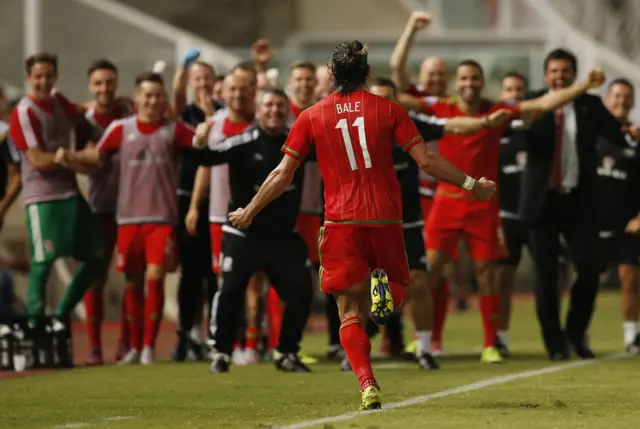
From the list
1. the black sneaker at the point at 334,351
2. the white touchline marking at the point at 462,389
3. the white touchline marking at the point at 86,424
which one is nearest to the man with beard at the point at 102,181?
the black sneaker at the point at 334,351

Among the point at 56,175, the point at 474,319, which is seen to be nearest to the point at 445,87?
the point at 56,175

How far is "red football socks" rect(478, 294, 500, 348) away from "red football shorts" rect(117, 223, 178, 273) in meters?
2.72

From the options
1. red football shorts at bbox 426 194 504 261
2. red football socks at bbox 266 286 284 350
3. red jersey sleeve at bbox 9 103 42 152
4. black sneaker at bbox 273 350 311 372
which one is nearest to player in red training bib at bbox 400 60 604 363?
red football shorts at bbox 426 194 504 261

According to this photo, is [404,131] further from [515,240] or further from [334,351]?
[515,240]

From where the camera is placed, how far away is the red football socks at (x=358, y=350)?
32.0 feet

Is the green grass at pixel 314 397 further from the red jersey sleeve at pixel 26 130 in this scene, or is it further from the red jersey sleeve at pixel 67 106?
the red jersey sleeve at pixel 67 106

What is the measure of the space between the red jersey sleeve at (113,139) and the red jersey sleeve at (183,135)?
1.56 feet

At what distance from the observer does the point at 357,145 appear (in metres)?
10.0

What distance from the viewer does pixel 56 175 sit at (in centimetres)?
1480

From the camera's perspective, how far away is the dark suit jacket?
48.1ft

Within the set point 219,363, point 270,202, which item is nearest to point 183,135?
point 270,202

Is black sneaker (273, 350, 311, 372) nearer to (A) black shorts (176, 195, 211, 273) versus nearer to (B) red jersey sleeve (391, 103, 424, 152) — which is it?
(A) black shorts (176, 195, 211, 273)

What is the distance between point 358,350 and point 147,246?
5.26 metres

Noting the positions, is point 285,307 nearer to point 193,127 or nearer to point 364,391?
point 193,127
